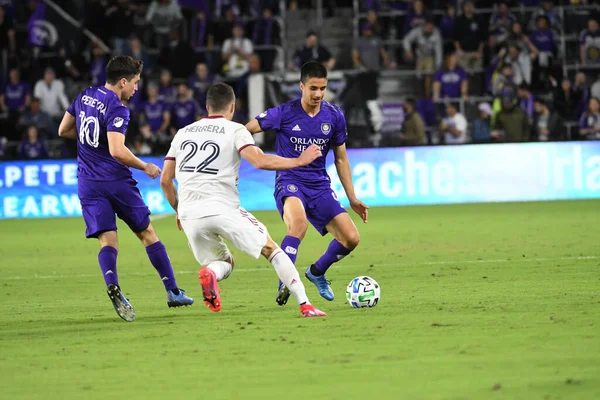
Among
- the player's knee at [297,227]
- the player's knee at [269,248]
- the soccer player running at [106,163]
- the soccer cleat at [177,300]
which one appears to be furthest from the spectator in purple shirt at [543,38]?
the player's knee at [269,248]

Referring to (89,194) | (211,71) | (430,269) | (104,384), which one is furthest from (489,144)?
(104,384)

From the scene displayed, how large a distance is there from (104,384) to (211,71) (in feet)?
65.2

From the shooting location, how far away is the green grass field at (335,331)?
5.71 meters

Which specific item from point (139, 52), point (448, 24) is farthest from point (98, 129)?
point (448, 24)

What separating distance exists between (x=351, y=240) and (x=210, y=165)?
5.83 feet

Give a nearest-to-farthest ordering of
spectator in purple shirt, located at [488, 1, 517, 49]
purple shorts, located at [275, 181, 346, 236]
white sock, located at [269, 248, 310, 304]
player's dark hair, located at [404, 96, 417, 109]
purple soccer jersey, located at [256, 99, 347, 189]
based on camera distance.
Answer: white sock, located at [269, 248, 310, 304]
purple shorts, located at [275, 181, 346, 236]
purple soccer jersey, located at [256, 99, 347, 189]
player's dark hair, located at [404, 96, 417, 109]
spectator in purple shirt, located at [488, 1, 517, 49]

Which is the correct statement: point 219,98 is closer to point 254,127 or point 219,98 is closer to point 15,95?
point 254,127

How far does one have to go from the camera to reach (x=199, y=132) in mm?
8312

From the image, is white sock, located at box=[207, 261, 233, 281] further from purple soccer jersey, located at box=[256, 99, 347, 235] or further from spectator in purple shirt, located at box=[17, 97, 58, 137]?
spectator in purple shirt, located at box=[17, 97, 58, 137]

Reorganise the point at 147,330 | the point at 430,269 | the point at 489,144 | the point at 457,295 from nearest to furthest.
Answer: the point at 147,330 → the point at 457,295 → the point at 430,269 → the point at 489,144

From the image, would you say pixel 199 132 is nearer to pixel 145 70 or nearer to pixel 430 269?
pixel 430 269

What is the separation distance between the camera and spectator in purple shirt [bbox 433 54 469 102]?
24031mm

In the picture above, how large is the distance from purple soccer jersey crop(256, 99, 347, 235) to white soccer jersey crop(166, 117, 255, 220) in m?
1.28

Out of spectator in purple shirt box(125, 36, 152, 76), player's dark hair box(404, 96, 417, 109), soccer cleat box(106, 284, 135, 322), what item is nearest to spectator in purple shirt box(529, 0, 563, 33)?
player's dark hair box(404, 96, 417, 109)
